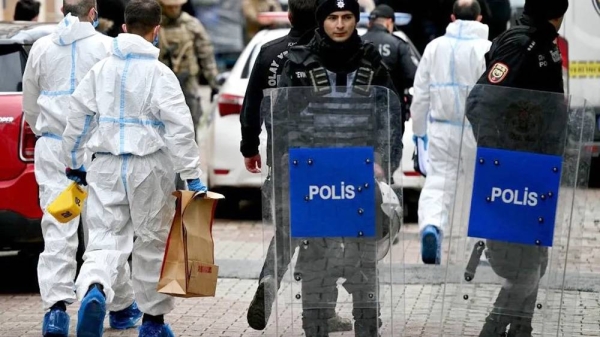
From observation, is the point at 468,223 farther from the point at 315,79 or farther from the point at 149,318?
the point at 149,318

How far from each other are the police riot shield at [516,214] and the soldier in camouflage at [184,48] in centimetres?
870

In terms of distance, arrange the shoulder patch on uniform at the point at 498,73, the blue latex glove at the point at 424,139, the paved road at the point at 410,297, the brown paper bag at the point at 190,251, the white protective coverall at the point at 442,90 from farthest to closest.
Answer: the blue latex glove at the point at 424,139
the white protective coverall at the point at 442,90
the brown paper bag at the point at 190,251
the shoulder patch on uniform at the point at 498,73
the paved road at the point at 410,297

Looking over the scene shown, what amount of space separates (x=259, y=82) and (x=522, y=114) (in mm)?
1837

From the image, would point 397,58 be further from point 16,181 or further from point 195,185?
point 195,185

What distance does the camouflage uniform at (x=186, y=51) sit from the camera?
52.3 feet

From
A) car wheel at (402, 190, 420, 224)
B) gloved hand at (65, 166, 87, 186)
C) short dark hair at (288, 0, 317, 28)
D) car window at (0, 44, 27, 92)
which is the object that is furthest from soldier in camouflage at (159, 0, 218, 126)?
gloved hand at (65, 166, 87, 186)

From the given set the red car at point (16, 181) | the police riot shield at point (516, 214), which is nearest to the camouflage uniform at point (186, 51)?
the red car at point (16, 181)

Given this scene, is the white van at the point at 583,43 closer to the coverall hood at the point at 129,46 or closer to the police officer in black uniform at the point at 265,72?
the police officer in black uniform at the point at 265,72

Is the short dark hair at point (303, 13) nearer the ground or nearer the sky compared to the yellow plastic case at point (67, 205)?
nearer the sky

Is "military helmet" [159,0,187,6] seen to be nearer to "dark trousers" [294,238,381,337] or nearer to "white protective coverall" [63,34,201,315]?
"white protective coverall" [63,34,201,315]

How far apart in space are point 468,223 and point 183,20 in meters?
9.25

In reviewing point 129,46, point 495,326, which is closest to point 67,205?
point 129,46

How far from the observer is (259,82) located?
27.6 feet

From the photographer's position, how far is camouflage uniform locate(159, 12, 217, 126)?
15953mm
